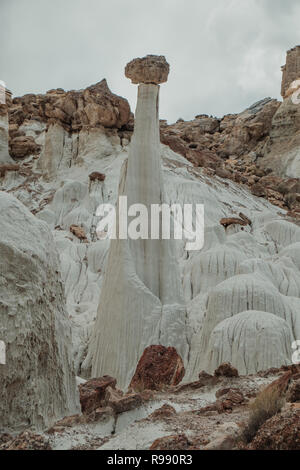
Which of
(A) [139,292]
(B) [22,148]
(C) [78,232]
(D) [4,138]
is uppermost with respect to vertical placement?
(D) [4,138]

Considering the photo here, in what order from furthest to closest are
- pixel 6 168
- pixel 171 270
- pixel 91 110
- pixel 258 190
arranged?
pixel 258 190 < pixel 91 110 < pixel 6 168 < pixel 171 270

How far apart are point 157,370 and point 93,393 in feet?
9.21

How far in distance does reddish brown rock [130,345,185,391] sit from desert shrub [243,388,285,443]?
3.69 m

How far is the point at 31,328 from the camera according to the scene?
465 cm

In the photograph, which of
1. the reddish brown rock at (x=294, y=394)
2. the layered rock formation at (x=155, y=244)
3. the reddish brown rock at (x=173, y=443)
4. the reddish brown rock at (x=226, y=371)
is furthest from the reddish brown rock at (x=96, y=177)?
the reddish brown rock at (x=173, y=443)

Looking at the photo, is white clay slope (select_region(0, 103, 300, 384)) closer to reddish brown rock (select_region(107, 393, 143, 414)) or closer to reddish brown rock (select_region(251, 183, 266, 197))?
reddish brown rock (select_region(251, 183, 266, 197))

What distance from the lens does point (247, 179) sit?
119 ft

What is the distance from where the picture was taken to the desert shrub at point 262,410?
372 cm

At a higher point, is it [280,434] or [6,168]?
[6,168]

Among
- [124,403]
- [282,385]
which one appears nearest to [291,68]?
[282,385]

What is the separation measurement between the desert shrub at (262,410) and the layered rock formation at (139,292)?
8.08 m

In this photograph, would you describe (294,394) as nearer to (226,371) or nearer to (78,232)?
(226,371)
